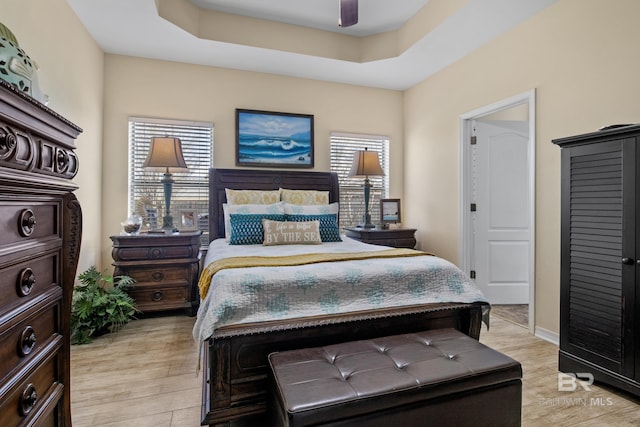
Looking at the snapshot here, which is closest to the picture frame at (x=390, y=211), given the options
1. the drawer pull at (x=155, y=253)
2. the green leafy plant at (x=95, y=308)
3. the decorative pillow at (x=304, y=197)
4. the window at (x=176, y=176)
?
the decorative pillow at (x=304, y=197)

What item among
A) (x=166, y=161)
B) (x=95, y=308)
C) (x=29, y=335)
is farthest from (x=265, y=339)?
(x=166, y=161)

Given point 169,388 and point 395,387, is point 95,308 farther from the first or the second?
point 395,387

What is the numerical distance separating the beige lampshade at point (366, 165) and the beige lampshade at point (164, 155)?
1.97m

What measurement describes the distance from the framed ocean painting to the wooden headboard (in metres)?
0.21

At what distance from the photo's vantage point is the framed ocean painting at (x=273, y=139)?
406 centimetres

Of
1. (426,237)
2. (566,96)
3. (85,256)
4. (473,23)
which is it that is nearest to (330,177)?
(426,237)

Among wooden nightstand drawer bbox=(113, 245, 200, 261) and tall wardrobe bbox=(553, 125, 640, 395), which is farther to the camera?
wooden nightstand drawer bbox=(113, 245, 200, 261)

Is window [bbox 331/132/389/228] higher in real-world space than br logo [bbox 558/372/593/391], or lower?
higher

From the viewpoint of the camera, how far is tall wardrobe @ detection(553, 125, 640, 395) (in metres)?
1.91

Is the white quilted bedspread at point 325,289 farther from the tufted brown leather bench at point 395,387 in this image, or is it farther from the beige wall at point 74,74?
the beige wall at point 74,74

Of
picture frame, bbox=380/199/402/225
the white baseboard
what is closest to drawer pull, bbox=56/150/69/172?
the white baseboard

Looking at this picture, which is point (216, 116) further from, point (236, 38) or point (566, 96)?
point (566, 96)

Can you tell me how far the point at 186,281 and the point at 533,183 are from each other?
11.1 ft

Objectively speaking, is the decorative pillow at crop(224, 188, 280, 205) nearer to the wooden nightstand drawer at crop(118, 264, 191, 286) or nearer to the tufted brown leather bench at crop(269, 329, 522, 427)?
the wooden nightstand drawer at crop(118, 264, 191, 286)
